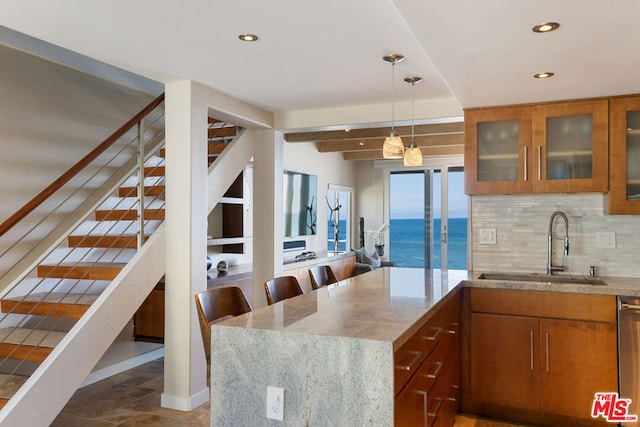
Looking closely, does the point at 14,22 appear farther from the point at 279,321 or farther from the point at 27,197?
the point at 279,321

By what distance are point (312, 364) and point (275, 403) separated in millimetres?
210

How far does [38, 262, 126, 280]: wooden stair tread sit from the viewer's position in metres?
3.45

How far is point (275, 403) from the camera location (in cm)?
173

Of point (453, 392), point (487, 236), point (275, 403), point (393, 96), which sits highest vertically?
point (393, 96)

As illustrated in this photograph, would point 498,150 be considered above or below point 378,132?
below

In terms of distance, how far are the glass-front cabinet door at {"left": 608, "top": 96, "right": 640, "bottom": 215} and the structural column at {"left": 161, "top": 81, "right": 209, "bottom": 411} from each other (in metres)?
3.05

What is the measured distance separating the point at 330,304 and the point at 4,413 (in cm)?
180

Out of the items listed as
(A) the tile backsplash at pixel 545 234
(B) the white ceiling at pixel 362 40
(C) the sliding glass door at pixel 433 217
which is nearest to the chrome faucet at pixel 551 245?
(A) the tile backsplash at pixel 545 234

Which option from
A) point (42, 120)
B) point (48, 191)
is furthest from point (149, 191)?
point (48, 191)

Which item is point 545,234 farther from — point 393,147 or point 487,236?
point 393,147

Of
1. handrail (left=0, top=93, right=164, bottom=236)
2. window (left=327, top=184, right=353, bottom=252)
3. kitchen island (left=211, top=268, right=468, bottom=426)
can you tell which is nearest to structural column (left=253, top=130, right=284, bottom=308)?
handrail (left=0, top=93, right=164, bottom=236)

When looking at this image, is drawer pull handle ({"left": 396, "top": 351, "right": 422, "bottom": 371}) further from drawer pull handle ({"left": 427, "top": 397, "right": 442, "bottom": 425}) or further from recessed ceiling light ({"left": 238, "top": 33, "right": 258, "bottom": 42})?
recessed ceiling light ({"left": 238, "top": 33, "right": 258, "bottom": 42})

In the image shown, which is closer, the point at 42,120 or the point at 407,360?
the point at 407,360

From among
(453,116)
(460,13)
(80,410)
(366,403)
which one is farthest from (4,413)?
(453,116)
